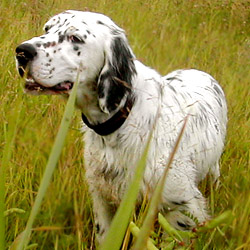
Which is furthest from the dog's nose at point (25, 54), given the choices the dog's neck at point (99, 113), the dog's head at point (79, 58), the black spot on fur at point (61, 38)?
the dog's neck at point (99, 113)

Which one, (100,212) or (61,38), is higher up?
(61,38)

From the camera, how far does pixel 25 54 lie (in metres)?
1.96

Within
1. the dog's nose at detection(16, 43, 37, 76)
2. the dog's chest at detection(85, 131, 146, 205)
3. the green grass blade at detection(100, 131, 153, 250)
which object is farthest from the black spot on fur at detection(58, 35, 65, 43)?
the green grass blade at detection(100, 131, 153, 250)

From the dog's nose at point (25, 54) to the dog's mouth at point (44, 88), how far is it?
6 cm

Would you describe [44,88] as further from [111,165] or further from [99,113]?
[111,165]

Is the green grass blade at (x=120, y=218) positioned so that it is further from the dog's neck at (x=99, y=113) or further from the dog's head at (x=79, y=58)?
the dog's neck at (x=99, y=113)

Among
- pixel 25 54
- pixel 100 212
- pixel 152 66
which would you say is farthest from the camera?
pixel 152 66

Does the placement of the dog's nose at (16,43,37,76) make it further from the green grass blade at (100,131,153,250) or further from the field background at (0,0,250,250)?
the green grass blade at (100,131,153,250)

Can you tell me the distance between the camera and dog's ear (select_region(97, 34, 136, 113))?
2.16m

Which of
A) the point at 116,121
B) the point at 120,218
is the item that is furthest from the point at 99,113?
→ the point at 120,218

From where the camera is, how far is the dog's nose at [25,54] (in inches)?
77.1

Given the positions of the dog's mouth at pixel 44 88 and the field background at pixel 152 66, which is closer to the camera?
the field background at pixel 152 66

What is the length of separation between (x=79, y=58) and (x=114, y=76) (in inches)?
7.5

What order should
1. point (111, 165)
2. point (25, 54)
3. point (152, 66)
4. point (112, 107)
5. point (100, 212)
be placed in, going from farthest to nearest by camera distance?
point (152, 66), point (100, 212), point (111, 165), point (112, 107), point (25, 54)
